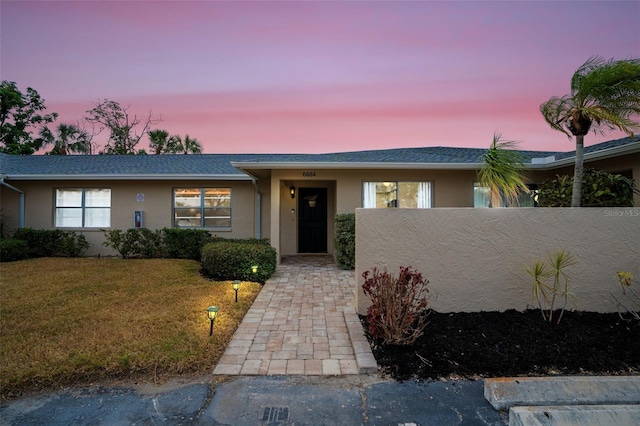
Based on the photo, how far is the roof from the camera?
26.9 ft

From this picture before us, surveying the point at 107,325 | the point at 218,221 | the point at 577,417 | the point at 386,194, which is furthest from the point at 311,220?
the point at 577,417

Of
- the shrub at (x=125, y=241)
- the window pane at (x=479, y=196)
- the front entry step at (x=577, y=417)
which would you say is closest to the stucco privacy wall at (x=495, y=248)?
the front entry step at (x=577, y=417)

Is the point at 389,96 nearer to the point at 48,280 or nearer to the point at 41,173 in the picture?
the point at 48,280

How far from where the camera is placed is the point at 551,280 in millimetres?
4449

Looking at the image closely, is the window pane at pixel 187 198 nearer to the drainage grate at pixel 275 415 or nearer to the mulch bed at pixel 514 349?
the mulch bed at pixel 514 349

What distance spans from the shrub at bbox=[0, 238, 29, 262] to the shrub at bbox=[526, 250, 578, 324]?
40.4 feet

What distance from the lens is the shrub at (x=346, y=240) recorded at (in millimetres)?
8055

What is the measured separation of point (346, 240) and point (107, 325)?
5.29 m

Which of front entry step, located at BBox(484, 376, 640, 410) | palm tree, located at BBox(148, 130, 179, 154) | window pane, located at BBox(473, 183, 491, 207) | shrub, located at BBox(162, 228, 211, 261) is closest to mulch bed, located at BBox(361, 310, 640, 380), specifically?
front entry step, located at BBox(484, 376, 640, 410)

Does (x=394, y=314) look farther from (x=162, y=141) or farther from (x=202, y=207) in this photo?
(x=162, y=141)

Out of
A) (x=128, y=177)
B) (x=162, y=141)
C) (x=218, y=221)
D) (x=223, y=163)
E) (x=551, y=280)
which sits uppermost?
(x=162, y=141)

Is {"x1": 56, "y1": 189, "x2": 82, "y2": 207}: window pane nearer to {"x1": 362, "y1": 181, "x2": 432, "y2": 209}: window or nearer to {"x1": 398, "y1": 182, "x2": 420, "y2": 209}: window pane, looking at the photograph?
{"x1": 362, "y1": 181, "x2": 432, "y2": 209}: window

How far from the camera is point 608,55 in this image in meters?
4.94

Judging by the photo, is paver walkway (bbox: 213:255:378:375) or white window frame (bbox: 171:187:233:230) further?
white window frame (bbox: 171:187:233:230)
